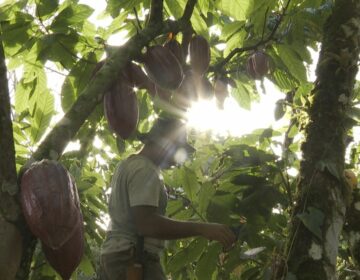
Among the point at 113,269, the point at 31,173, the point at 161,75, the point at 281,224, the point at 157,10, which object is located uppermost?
the point at 157,10

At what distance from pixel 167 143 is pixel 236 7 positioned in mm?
718

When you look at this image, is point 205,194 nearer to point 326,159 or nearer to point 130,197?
point 130,197

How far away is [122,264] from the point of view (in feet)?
6.71

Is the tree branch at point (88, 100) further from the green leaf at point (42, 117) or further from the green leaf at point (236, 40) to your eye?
the green leaf at point (236, 40)

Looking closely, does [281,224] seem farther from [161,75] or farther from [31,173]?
[31,173]

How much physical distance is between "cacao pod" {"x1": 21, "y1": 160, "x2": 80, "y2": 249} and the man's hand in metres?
0.79

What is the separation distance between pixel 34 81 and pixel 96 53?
32 cm

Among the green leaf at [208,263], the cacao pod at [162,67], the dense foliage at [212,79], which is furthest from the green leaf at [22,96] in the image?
the green leaf at [208,263]

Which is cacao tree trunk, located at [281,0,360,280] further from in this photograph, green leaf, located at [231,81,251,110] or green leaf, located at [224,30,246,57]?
green leaf, located at [231,81,251,110]

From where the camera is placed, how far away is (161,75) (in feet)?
5.44

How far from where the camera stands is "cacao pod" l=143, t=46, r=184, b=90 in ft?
5.30

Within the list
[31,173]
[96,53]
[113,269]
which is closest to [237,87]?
[96,53]

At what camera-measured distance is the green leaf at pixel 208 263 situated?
1.99m

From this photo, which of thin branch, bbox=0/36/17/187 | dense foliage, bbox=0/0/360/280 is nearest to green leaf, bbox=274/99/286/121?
dense foliage, bbox=0/0/360/280
